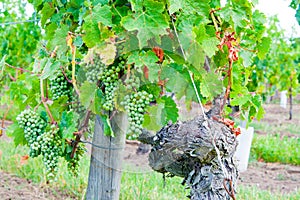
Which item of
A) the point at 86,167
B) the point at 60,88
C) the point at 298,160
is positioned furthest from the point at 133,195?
the point at 298,160

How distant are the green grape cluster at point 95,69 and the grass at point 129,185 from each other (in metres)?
2.00

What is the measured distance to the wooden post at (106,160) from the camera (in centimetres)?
165

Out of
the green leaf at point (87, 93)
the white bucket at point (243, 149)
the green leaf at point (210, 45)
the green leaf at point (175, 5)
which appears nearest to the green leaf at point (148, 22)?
the green leaf at point (175, 5)

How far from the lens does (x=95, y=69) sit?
1542 millimetres

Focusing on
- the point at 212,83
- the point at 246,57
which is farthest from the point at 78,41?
the point at 246,57

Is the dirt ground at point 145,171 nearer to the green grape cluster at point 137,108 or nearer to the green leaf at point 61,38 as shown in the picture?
the green grape cluster at point 137,108

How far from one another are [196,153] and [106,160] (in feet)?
1.14

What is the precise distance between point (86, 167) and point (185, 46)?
309 centimetres

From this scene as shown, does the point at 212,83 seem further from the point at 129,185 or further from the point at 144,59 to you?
the point at 129,185

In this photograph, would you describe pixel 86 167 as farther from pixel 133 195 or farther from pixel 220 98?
pixel 220 98

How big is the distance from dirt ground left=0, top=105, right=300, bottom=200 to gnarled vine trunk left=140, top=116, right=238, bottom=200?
70 mm

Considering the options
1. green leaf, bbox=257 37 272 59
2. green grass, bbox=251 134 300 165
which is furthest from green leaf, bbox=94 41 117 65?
green grass, bbox=251 134 300 165

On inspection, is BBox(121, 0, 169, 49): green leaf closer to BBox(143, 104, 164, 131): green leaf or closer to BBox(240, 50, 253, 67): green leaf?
BBox(143, 104, 164, 131): green leaf

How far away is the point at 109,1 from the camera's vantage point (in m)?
1.62
